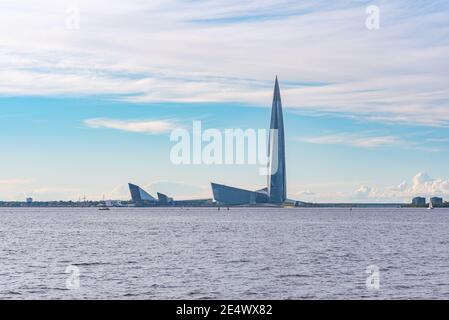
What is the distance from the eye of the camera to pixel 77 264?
61125 mm

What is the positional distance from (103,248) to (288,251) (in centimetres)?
2070

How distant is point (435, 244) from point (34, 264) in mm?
50917

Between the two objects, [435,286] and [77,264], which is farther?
[77,264]

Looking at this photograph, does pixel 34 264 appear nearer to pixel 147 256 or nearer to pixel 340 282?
pixel 147 256
